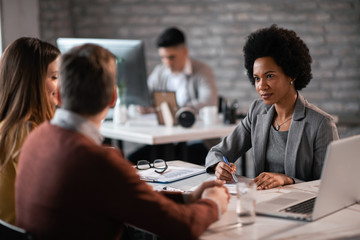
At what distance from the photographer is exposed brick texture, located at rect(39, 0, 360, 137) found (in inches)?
174

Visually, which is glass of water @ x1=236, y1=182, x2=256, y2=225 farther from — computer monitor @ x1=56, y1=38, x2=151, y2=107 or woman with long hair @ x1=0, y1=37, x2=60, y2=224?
computer monitor @ x1=56, y1=38, x2=151, y2=107

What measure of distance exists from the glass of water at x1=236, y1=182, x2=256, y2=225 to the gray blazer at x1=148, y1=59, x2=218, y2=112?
227 centimetres

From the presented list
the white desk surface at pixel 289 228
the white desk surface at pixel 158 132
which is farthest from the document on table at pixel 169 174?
the white desk surface at pixel 158 132

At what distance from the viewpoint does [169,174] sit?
2.11 m

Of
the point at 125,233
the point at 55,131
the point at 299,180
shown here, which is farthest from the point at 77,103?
the point at 299,180

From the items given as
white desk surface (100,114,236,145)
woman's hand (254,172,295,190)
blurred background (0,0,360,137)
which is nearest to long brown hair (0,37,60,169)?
woman's hand (254,172,295,190)

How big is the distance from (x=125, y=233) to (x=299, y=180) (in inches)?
28.2

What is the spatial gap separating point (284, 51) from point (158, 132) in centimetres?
120

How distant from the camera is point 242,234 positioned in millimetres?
1399

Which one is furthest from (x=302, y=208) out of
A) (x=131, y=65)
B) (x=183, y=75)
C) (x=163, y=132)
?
(x=183, y=75)

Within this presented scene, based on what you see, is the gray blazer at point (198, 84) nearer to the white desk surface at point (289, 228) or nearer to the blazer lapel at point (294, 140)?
the blazer lapel at point (294, 140)

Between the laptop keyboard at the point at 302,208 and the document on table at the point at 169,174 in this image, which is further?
the document on table at the point at 169,174

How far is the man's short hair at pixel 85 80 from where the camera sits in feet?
4.23

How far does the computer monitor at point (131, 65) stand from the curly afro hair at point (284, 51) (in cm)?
125
